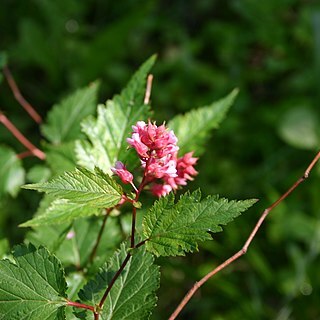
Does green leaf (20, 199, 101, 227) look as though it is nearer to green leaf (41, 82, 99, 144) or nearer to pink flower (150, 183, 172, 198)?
pink flower (150, 183, 172, 198)

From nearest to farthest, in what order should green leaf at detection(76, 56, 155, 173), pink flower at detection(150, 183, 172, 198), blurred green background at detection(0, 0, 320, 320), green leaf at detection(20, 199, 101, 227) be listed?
green leaf at detection(20, 199, 101, 227) < pink flower at detection(150, 183, 172, 198) < green leaf at detection(76, 56, 155, 173) < blurred green background at detection(0, 0, 320, 320)

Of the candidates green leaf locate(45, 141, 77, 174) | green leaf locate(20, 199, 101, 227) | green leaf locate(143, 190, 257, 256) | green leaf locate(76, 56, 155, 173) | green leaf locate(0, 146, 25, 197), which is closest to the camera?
green leaf locate(143, 190, 257, 256)

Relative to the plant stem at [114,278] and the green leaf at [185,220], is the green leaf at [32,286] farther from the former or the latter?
the green leaf at [185,220]

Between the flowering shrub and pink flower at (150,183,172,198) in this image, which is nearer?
the flowering shrub

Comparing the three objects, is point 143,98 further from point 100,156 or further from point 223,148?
point 223,148

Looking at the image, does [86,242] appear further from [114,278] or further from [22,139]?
[22,139]

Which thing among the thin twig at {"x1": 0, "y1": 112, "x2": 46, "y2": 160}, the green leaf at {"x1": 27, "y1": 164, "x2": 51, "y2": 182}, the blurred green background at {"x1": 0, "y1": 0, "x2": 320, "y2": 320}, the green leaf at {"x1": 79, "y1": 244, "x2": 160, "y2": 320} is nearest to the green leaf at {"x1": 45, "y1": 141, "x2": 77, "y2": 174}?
the green leaf at {"x1": 27, "y1": 164, "x2": 51, "y2": 182}

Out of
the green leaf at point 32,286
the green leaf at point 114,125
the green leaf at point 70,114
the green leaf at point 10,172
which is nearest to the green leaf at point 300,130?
the green leaf at point 70,114
